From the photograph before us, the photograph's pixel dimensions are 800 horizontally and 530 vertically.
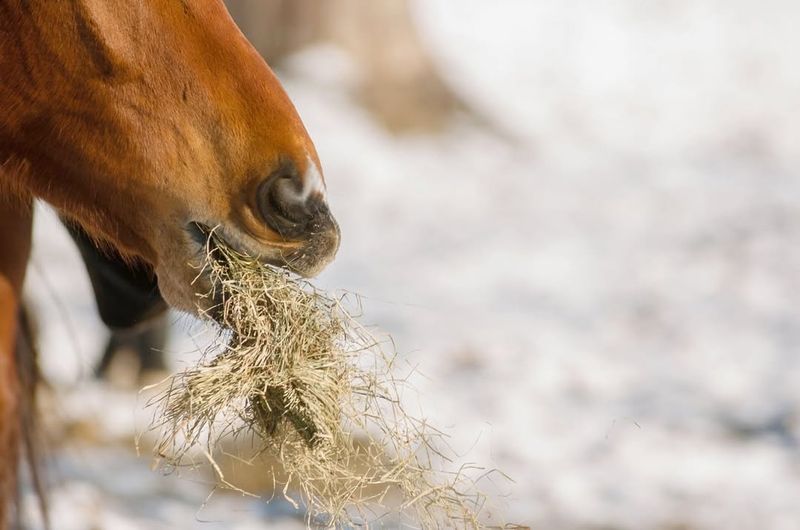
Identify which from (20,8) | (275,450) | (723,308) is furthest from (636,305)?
(20,8)

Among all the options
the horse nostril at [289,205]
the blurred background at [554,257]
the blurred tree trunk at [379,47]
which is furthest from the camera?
the blurred tree trunk at [379,47]

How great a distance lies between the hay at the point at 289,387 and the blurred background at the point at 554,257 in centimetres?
28

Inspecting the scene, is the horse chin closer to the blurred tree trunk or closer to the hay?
the hay

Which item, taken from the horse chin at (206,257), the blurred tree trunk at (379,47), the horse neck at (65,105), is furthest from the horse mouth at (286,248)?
the blurred tree trunk at (379,47)

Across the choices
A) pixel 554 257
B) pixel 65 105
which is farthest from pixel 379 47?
pixel 65 105

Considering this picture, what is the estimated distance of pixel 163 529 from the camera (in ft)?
11.8

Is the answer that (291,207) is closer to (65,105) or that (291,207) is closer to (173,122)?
(173,122)

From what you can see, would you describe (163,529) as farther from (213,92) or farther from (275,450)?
(213,92)

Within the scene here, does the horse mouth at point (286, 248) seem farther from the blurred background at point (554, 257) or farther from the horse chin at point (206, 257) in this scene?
the blurred background at point (554, 257)

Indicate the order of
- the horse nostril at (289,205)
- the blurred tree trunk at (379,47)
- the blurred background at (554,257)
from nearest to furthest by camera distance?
the horse nostril at (289,205)
the blurred background at (554,257)
the blurred tree trunk at (379,47)

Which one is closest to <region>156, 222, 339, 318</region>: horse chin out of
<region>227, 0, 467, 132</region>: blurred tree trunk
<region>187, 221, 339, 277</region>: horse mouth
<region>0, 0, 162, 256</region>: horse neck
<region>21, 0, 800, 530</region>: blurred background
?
<region>187, 221, 339, 277</region>: horse mouth

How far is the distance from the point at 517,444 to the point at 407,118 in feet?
14.4

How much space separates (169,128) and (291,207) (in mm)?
260

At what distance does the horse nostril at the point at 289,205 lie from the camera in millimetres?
1854
